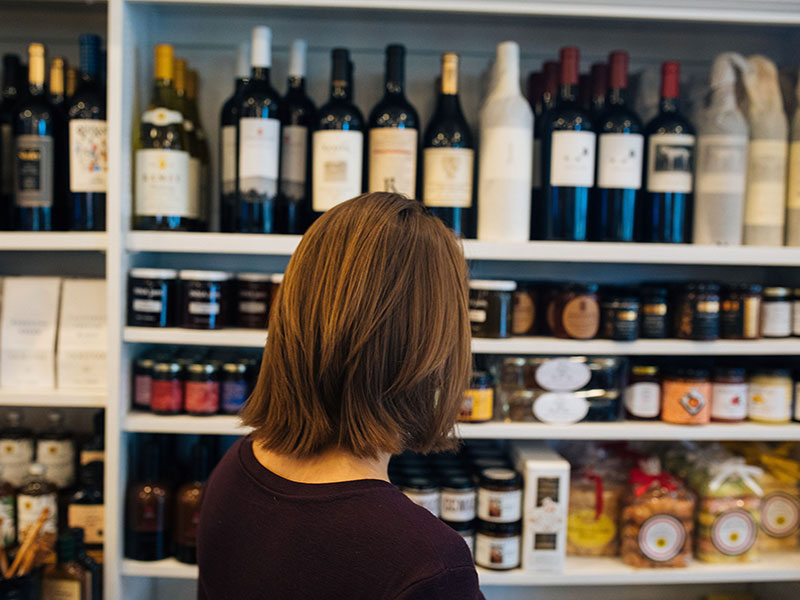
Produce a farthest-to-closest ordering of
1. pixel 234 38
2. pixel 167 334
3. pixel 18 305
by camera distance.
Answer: pixel 234 38 → pixel 18 305 → pixel 167 334

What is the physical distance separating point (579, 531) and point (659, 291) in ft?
1.76

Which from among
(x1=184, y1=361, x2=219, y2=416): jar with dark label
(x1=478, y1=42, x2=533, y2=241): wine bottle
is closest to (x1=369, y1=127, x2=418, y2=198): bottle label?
(x1=478, y1=42, x2=533, y2=241): wine bottle

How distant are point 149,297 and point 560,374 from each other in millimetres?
840

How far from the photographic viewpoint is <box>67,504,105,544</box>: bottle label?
4.91 ft

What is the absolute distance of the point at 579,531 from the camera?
1571 millimetres

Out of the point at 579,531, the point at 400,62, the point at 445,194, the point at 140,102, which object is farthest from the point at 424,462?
the point at 140,102

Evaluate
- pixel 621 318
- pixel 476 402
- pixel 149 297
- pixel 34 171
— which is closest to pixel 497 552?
pixel 476 402

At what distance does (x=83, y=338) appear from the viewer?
5.02ft

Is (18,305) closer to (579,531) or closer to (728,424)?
(579,531)

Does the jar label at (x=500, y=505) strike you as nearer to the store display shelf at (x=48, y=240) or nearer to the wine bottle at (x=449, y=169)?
the wine bottle at (x=449, y=169)

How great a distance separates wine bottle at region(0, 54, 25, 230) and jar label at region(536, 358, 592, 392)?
1.17 m

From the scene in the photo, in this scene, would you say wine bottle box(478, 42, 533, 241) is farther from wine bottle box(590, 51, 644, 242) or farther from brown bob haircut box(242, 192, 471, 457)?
brown bob haircut box(242, 192, 471, 457)

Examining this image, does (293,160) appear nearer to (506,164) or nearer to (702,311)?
(506,164)

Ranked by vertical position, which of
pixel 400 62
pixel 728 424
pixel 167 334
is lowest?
pixel 728 424
